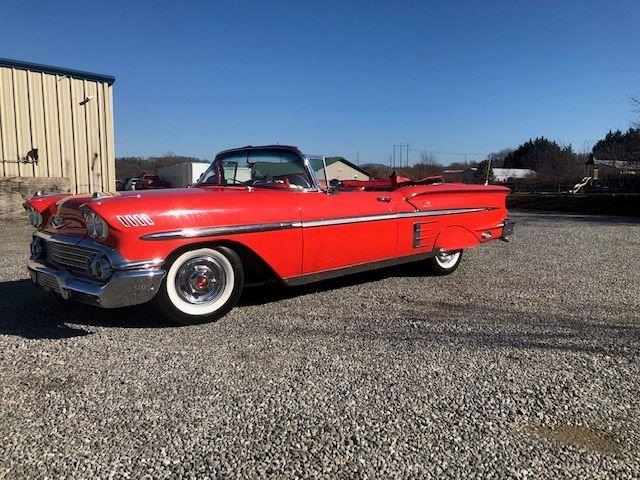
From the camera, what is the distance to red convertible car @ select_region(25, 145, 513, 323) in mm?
3545

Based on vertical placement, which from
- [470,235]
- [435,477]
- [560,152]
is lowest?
[435,477]

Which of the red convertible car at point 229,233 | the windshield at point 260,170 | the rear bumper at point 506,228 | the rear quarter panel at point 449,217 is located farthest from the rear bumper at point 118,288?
the rear bumper at point 506,228

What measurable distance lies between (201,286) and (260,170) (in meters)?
1.50

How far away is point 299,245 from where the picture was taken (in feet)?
14.2

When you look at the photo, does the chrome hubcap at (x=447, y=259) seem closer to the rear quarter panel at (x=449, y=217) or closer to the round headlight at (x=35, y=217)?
the rear quarter panel at (x=449, y=217)

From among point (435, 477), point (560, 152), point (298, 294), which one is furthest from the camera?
point (560, 152)

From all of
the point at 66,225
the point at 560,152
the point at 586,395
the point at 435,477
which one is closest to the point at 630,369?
the point at 586,395

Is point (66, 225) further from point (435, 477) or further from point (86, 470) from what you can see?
point (435, 477)

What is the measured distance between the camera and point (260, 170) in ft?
16.2

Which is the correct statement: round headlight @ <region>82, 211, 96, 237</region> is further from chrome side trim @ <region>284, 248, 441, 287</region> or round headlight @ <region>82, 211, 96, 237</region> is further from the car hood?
chrome side trim @ <region>284, 248, 441, 287</region>

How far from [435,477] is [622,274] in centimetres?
542

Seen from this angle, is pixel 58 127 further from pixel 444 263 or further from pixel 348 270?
pixel 348 270

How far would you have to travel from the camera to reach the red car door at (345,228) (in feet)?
14.5

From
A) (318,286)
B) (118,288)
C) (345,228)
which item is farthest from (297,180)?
(118,288)
